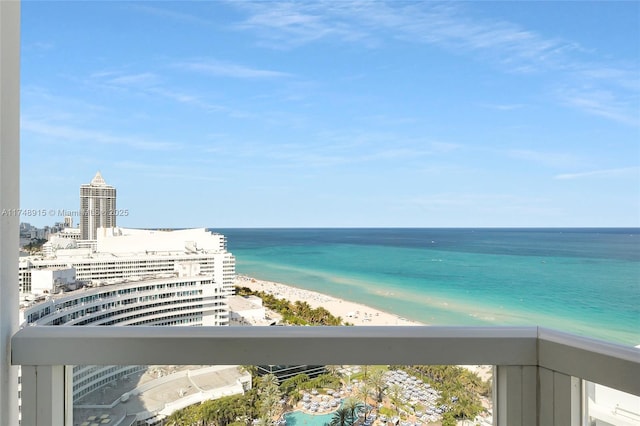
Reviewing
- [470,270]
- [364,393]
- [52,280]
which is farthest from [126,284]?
[470,270]

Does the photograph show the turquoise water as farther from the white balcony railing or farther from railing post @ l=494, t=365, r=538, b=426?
railing post @ l=494, t=365, r=538, b=426

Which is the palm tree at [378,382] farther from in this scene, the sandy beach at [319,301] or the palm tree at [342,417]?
the sandy beach at [319,301]

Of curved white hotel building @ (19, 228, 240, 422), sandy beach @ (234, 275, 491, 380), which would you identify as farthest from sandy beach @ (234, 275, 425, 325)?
curved white hotel building @ (19, 228, 240, 422)

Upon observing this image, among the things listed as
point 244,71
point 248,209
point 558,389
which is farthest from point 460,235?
point 558,389

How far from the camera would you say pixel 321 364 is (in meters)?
0.73

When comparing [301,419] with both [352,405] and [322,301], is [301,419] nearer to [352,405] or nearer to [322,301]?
[352,405]

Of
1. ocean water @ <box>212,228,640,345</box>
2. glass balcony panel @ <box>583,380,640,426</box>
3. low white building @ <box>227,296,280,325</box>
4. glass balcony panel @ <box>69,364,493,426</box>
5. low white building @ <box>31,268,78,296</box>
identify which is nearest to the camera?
glass balcony panel @ <box>583,380,640,426</box>

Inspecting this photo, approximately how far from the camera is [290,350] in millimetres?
721

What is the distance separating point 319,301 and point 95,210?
1.24 meters

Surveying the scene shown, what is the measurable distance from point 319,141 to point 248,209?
1720 mm

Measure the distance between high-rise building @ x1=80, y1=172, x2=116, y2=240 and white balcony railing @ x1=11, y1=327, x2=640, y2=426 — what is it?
1.01 meters

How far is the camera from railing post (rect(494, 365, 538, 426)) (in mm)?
706

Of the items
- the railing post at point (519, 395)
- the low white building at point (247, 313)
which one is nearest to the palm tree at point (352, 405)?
the railing post at point (519, 395)

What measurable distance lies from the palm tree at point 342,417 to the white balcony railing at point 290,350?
5.2 inches
